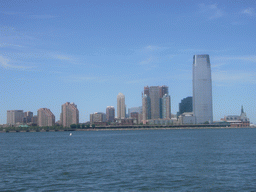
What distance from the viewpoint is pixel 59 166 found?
5041cm

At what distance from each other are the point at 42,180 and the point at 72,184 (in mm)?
4683

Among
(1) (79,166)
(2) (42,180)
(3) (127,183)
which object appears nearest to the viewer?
(3) (127,183)

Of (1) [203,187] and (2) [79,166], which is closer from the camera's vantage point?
(1) [203,187]

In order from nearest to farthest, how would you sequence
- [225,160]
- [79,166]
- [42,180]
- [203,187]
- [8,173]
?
[203,187] < [42,180] < [8,173] < [79,166] < [225,160]

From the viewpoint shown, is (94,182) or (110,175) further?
(110,175)

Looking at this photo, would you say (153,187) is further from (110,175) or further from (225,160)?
(225,160)

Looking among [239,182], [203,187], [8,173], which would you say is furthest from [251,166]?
[8,173]

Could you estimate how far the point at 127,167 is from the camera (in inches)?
1875

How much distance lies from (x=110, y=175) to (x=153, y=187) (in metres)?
8.43

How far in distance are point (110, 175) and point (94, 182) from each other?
176 inches

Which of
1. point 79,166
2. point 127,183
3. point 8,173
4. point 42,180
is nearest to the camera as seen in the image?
point 127,183

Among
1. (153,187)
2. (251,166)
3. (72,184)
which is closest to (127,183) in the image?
(153,187)

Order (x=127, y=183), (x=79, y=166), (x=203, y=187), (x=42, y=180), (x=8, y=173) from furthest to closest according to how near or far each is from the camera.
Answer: (x=79, y=166) → (x=8, y=173) → (x=42, y=180) → (x=127, y=183) → (x=203, y=187)

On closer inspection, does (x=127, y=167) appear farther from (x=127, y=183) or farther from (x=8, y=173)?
(x=8, y=173)
